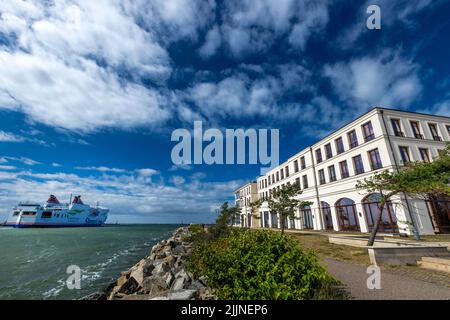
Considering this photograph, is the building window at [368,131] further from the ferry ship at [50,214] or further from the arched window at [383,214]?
the ferry ship at [50,214]

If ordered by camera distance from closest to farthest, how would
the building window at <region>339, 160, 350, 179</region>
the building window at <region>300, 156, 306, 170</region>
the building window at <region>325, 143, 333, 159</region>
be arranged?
the building window at <region>339, 160, 350, 179</region>
the building window at <region>325, 143, 333, 159</region>
the building window at <region>300, 156, 306, 170</region>

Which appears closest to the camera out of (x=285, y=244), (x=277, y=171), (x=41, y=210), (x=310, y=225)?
(x=285, y=244)

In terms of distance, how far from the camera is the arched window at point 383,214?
786 inches

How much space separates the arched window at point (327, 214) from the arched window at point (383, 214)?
569 centimetres

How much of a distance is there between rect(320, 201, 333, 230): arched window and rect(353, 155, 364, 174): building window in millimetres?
6531

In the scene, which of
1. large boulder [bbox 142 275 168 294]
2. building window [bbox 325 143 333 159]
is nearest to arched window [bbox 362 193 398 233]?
building window [bbox 325 143 333 159]

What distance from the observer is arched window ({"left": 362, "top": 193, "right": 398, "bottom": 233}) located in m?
20.0

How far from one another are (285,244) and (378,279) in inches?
156

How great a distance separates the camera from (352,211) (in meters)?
23.9

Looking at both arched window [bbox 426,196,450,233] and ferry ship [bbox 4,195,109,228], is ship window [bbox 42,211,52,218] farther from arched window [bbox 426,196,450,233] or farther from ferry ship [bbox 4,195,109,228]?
arched window [bbox 426,196,450,233]

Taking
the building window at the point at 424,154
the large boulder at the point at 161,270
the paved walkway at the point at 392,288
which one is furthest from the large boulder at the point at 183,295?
the building window at the point at 424,154

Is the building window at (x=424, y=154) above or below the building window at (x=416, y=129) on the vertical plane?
below
